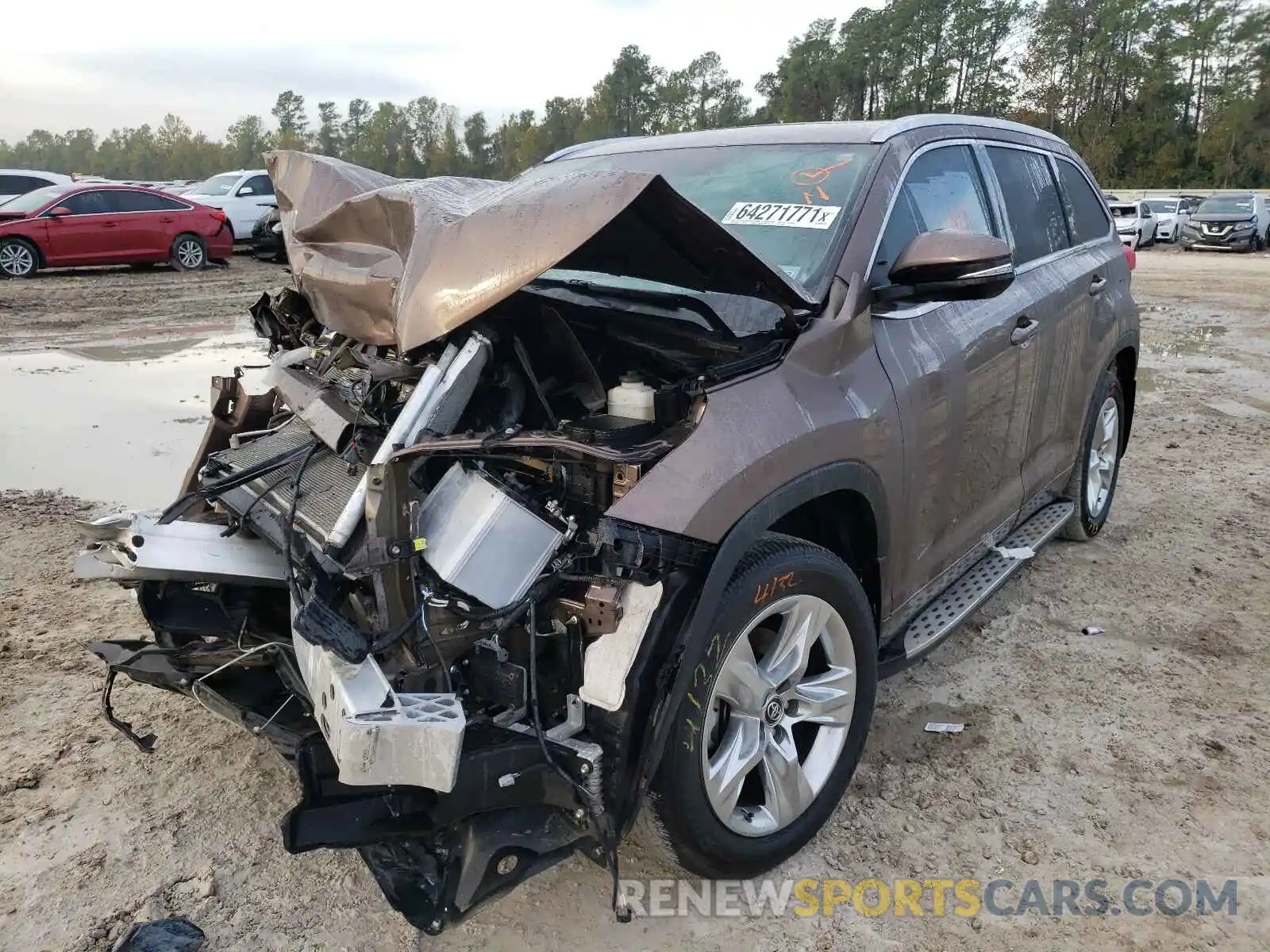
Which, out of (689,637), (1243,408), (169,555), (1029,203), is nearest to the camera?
(689,637)

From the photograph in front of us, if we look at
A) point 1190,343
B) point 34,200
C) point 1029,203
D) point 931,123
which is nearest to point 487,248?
point 931,123

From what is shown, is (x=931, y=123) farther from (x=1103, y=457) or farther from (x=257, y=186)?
(x=257, y=186)

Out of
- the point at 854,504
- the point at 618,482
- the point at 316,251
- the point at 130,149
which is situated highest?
the point at 130,149

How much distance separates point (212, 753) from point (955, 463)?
270 cm

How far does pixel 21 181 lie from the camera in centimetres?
1825

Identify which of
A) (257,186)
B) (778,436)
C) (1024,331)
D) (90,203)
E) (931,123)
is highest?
(257,186)

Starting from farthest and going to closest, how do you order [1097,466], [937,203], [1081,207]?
[1097,466]
[1081,207]
[937,203]

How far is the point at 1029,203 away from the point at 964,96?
2846 inches

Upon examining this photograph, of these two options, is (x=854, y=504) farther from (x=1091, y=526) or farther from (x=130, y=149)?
(x=130, y=149)

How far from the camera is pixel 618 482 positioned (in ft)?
7.22

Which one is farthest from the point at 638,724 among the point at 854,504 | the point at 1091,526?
the point at 1091,526

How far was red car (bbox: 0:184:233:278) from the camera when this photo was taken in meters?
14.9

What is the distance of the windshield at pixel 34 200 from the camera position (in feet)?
48.9

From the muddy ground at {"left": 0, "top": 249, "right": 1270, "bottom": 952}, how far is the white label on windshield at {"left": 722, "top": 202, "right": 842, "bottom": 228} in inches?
70.2
